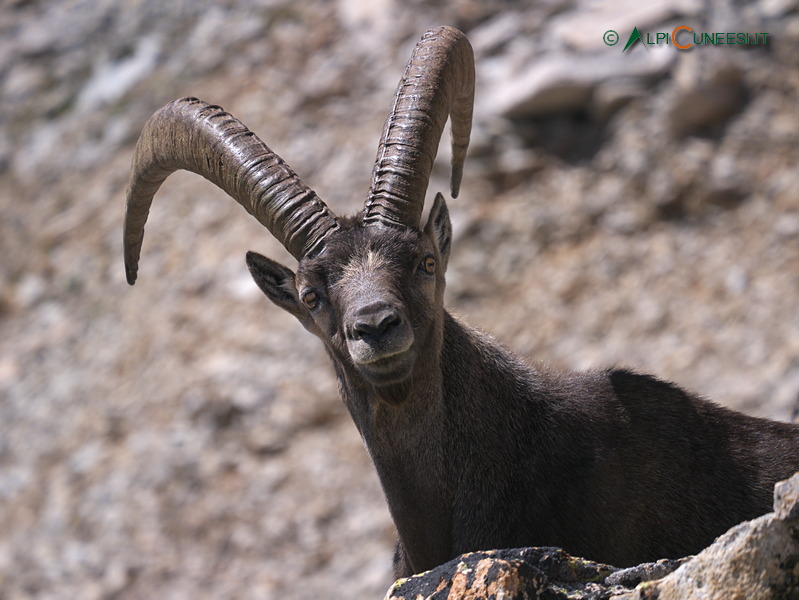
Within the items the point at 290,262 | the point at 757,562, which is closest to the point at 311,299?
the point at 757,562

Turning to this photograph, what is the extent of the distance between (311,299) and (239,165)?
116 cm

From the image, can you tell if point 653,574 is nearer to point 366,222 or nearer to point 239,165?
point 366,222

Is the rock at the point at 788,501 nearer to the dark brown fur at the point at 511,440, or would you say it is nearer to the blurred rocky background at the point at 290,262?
the dark brown fur at the point at 511,440

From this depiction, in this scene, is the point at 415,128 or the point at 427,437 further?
the point at 415,128

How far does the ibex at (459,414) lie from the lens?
6.14m

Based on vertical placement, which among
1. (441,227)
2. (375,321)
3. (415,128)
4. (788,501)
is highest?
(415,128)

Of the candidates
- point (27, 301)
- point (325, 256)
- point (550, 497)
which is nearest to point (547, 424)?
point (550, 497)

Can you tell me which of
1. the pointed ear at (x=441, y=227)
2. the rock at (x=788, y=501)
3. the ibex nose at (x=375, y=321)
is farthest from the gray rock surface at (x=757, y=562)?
the pointed ear at (x=441, y=227)

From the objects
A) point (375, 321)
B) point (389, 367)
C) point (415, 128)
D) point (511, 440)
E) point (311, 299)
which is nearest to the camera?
point (375, 321)

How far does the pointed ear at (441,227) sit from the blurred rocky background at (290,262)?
653 centimetres

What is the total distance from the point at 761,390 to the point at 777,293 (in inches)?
72.1

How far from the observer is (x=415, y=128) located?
7016 mm

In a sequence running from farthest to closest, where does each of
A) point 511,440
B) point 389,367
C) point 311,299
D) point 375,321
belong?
point 311,299, point 511,440, point 389,367, point 375,321

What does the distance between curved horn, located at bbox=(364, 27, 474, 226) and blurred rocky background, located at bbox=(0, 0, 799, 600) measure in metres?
7.15
